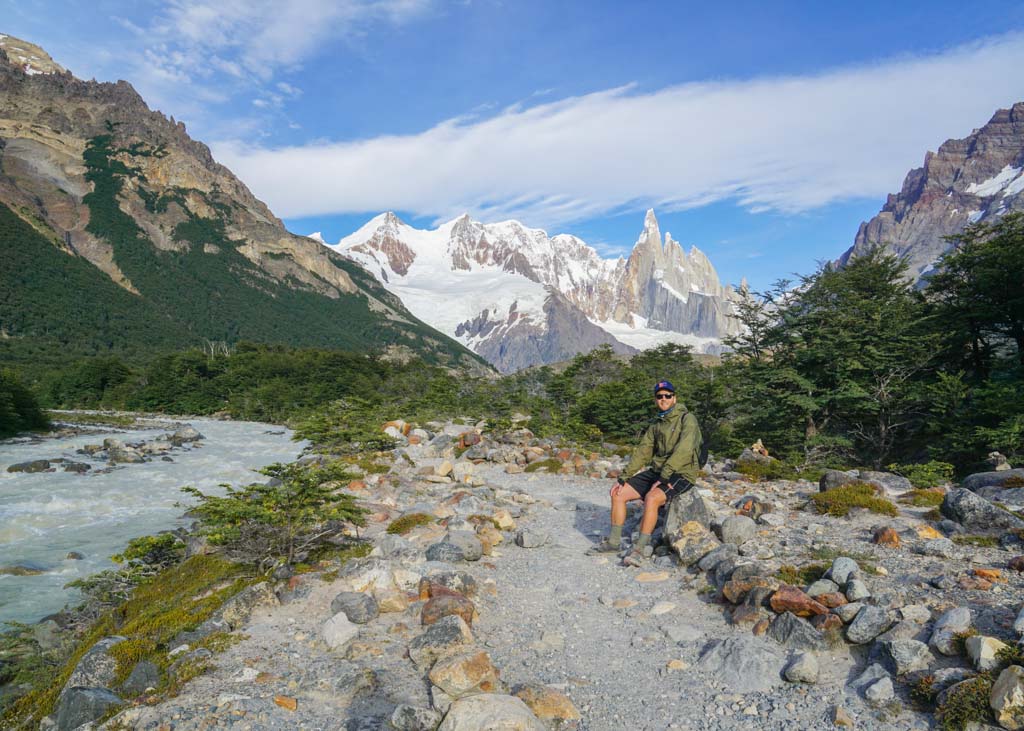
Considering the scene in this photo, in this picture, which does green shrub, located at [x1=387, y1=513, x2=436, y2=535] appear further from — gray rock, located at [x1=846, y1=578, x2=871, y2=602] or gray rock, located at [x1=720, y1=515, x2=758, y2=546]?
gray rock, located at [x1=846, y1=578, x2=871, y2=602]

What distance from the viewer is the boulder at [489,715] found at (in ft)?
12.8

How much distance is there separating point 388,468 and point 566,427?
34.2 feet

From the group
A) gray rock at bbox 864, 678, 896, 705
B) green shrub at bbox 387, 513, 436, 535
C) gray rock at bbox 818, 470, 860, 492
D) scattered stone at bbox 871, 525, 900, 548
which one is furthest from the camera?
gray rock at bbox 818, 470, 860, 492

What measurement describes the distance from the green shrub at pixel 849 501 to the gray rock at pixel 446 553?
19.0ft

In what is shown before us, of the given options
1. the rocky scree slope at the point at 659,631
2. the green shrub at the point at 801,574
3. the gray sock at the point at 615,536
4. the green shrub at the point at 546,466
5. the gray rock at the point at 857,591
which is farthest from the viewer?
the green shrub at the point at 546,466

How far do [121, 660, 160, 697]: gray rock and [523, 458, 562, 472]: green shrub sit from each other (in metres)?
12.4

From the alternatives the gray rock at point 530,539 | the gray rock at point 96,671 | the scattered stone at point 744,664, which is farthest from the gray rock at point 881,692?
the gray rock at point 96,671

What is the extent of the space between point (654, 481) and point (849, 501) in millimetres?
3188

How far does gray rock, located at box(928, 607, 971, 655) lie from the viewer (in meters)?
4.24

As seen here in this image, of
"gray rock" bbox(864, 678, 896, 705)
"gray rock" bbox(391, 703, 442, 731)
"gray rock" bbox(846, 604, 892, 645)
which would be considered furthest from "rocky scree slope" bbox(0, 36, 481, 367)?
→ "gray rock" bbox(864, 678, 896, 705)

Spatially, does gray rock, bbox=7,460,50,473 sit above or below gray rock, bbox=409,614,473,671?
below

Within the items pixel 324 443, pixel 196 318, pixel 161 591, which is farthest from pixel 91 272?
pixel 161 591

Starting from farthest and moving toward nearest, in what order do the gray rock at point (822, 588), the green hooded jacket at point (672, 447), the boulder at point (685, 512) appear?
the green hooded jacket at point (672, 447)
the boulder at point (685, 512)
the gray rock at point (822, 588)

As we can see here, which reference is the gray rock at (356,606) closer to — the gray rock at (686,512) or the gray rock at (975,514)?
the gray rock at (686,512)
